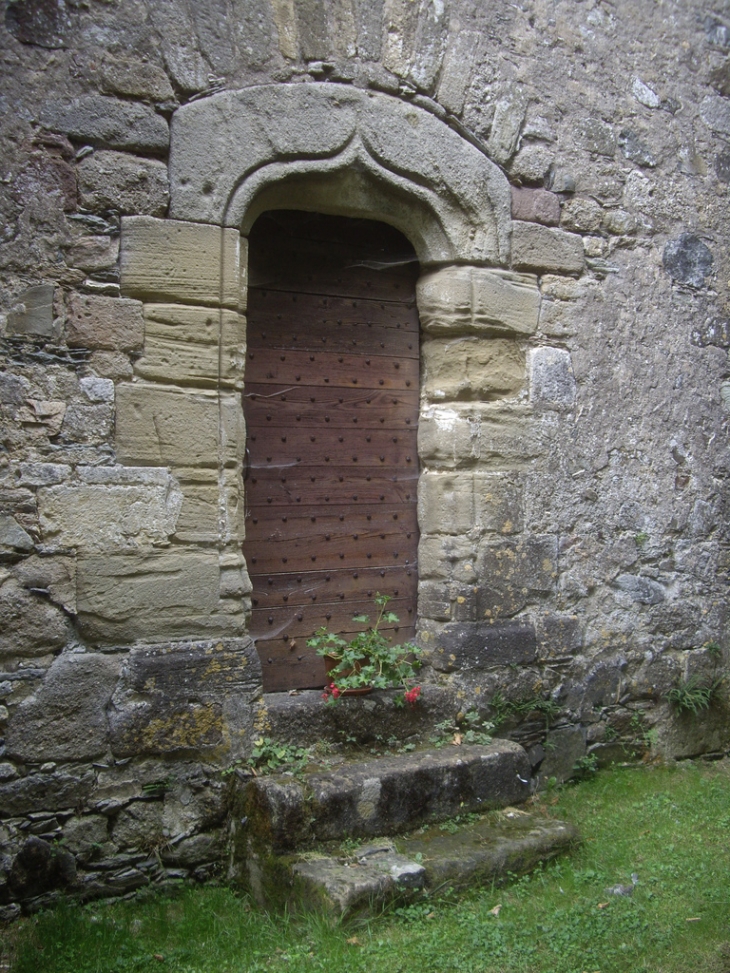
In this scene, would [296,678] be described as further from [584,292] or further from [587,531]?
[584,292]

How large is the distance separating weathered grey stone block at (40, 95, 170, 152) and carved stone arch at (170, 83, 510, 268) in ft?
0.25

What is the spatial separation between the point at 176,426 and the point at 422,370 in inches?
53.1

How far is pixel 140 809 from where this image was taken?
314 cm

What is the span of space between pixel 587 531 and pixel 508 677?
31.6 inches

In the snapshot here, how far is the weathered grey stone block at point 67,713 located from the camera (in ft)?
9.80

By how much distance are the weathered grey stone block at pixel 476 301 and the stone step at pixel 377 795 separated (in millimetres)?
1855

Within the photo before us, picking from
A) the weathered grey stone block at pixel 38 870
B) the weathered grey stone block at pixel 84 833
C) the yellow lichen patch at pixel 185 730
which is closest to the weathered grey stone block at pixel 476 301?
the yellow lichen patch at pixel 185 730

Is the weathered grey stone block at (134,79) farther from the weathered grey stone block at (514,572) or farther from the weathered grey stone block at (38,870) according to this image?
the weathered grey stone block at (38,870)

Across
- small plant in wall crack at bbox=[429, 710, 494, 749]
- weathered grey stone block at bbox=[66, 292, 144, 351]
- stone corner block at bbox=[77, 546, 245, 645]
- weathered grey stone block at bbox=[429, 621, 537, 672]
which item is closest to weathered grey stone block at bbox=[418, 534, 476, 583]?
weathered grey stone block at bbox=[429, 621, 537, 672]

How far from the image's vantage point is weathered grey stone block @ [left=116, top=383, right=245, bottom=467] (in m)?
3.17

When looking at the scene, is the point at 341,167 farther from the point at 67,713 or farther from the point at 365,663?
the point at 67,713

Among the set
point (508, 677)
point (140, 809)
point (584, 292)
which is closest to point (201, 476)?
point (140, 809)

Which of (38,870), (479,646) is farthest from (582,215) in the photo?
(38,870)

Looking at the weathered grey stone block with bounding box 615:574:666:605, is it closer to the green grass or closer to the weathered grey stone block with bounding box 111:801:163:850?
the green grass
